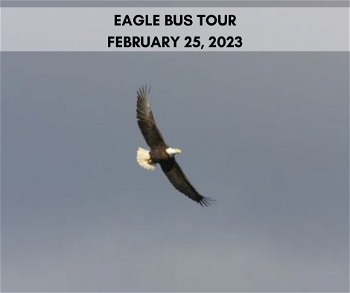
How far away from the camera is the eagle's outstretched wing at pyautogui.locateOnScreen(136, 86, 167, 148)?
10.9 m

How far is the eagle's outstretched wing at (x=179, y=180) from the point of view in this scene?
1112 centimetres

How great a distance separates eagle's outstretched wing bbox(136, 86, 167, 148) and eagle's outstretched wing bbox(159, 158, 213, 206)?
38cm

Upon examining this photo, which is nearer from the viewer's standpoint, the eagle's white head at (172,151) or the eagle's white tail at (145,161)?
the eagle's white head at (172,151)

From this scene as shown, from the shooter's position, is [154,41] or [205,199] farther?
[205,199]

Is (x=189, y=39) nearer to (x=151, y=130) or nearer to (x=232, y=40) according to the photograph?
(x=232, y=40)

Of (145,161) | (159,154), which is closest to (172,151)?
(159,154)

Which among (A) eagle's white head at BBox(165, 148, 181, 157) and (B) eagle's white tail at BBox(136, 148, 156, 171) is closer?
(A) eagle's white head at BBox(165, 148, 181, 157)

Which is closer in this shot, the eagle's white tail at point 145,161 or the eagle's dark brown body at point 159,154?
the eagle's dark brown body at point 159,154

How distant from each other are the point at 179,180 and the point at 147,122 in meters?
1.15

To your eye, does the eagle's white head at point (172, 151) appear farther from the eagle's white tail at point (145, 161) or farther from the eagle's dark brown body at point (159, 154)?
the eagle's white tail at point (145, 161)

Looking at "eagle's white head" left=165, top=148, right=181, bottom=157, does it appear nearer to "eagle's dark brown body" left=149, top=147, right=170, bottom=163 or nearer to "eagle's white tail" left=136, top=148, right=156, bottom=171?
"eagle's dark brown body" left=149, top=147, right=170, bottom=163

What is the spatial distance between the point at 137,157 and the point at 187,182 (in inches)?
37.0

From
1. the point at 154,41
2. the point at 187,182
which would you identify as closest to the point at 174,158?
the point at 187,182

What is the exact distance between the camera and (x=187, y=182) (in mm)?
11227
